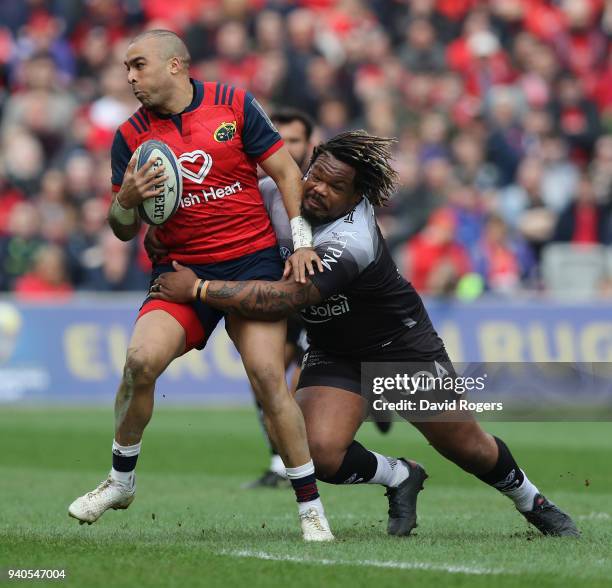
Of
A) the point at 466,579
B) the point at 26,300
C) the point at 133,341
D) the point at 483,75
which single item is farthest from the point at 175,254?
the point at 483,75

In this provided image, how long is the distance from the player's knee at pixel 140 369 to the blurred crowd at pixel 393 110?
9.75 meters

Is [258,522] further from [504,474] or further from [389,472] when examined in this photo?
[504,474]

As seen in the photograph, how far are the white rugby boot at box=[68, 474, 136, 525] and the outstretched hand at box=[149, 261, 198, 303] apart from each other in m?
0.91

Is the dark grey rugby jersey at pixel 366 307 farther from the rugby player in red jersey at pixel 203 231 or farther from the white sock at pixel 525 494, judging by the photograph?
the white sock at pixel 525 494

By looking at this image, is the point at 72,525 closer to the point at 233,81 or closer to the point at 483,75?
the point at 233,81

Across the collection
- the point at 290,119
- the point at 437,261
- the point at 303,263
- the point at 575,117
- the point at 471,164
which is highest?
the point at 575,117

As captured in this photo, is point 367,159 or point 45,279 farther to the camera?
point 45,279

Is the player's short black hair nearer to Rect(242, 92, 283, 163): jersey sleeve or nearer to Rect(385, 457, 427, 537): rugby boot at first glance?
Rect(242, 92, 283, 163): jersey sleeve

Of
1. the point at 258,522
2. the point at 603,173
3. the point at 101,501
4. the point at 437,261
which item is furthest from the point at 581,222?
the point at 101,501

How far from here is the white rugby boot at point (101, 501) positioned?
6664 millimetres

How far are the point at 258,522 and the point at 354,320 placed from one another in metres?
1.34

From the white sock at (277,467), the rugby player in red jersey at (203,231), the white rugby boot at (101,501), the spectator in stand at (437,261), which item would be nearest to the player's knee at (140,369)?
the rugby player in red jersey at (203,231)

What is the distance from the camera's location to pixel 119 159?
22.5 ft

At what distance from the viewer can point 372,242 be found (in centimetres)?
688
